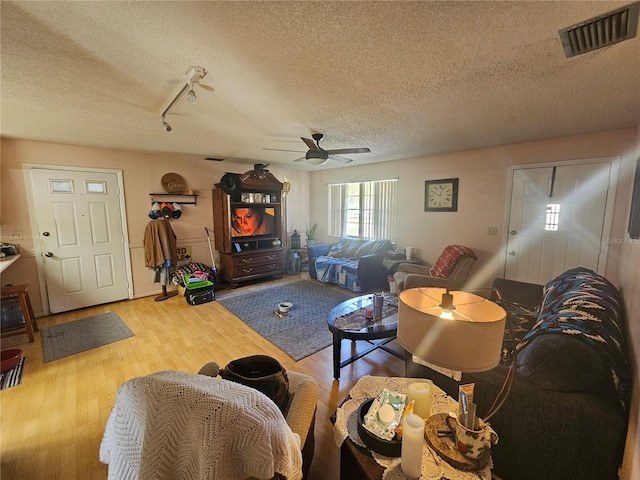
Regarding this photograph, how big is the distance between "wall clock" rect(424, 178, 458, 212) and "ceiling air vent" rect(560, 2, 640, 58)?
9.21ft

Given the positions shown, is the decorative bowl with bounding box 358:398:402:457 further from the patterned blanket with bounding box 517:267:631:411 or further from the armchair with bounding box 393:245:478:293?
the armchair with bounding box 393:245:478:293

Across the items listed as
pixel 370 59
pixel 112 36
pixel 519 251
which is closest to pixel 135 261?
pixel 112 36

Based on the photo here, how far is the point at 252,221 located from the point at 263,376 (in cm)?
407

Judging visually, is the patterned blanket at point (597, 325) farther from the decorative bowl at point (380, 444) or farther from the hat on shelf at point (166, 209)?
the hat on shelf at point (166, 209)

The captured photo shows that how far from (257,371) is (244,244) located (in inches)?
153

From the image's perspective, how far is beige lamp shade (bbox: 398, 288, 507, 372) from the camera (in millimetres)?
812

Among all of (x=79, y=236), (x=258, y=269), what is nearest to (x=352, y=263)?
(x=258, y=269)

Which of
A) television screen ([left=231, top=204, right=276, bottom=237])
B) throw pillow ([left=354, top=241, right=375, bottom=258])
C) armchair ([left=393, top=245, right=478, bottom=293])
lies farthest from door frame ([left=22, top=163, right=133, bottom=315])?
armchair ([left=393, top=245, right=478, bottom=293])

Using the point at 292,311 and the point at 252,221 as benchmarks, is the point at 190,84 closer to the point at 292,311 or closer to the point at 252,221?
the point at 292,311

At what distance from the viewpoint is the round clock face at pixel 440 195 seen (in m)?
4.16

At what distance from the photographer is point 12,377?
236 cm

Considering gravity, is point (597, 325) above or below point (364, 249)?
above

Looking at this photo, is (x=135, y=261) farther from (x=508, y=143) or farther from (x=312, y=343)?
(x=508, y=143)

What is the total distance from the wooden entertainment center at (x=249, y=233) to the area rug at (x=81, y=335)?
1.84 m
